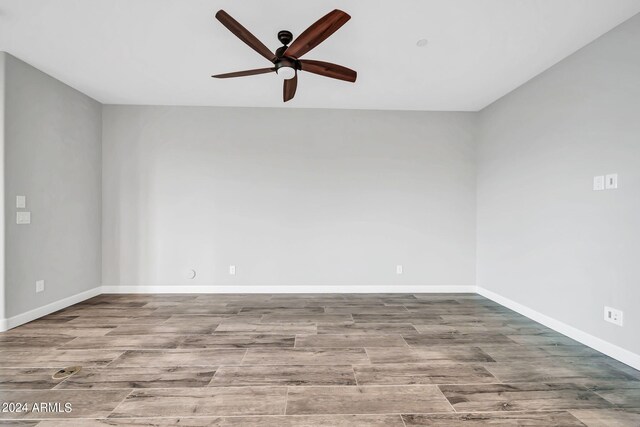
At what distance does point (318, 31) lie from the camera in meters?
1.80

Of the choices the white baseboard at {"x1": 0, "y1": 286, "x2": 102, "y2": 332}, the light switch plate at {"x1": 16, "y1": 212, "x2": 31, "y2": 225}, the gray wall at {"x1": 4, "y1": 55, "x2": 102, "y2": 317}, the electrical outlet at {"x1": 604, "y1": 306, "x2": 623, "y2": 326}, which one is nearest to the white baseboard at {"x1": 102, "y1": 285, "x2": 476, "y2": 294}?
the white baseboard at {"x1": 0, "y1": 286, "x2": 102, "y2": 332}

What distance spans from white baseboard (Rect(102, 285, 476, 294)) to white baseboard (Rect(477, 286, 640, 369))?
0.73 m

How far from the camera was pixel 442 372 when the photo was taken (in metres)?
1.92

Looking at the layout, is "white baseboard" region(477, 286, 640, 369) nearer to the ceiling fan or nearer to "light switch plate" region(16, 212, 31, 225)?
the ceiling fan

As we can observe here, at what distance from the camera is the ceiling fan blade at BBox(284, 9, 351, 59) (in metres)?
1.69

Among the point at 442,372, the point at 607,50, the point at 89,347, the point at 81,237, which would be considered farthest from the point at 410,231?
the point at 81,237

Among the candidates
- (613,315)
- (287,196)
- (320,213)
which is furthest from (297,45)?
(613,315)

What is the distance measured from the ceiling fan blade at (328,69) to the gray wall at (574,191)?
201 centimetres

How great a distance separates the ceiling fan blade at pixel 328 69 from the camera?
215cm

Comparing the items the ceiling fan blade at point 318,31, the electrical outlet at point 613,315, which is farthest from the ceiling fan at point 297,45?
the electrical outlet at point 613,315

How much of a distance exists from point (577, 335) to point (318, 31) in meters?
3.21

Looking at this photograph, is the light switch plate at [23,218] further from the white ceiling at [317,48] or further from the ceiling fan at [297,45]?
the ceiling fan at [297,45]

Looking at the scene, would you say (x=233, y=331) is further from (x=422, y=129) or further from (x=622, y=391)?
(x=422, y=129)

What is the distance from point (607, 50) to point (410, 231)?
2.51 m
